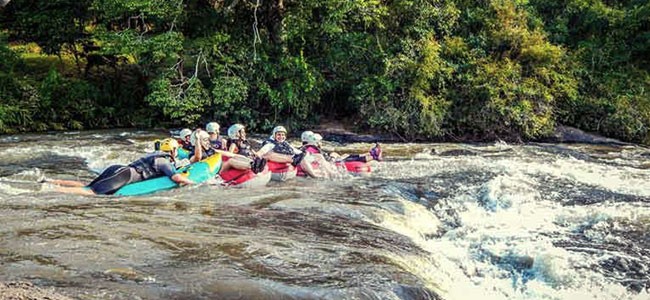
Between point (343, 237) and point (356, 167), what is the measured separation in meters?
4.93

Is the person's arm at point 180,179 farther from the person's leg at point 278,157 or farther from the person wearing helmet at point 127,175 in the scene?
the person's leg at point 278,157

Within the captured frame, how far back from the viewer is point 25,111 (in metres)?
16.7

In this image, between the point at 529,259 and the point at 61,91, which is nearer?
the point at 529,259

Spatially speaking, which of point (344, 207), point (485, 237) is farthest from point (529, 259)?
point (344, 207)

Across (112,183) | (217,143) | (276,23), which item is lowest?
(112,183)

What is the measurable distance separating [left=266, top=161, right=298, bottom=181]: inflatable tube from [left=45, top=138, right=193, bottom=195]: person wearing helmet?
5.22ft

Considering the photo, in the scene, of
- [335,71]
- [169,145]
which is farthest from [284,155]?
[335,71]

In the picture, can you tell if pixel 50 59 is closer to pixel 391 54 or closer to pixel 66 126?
pixel 66 126

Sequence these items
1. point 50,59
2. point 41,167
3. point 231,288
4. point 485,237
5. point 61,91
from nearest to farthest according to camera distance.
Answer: point 231,288
point 485,237
point 41,167
point 61,91
point 50,59

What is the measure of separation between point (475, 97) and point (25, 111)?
1246cm

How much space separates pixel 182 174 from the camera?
8.91 m

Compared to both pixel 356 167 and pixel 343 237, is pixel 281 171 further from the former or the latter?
pixel 343 237

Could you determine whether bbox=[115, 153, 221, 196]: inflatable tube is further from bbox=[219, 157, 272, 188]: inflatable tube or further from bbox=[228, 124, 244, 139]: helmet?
bbox=[228, 124, 244, 139]: helmet

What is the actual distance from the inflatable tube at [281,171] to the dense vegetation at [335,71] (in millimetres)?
6501
